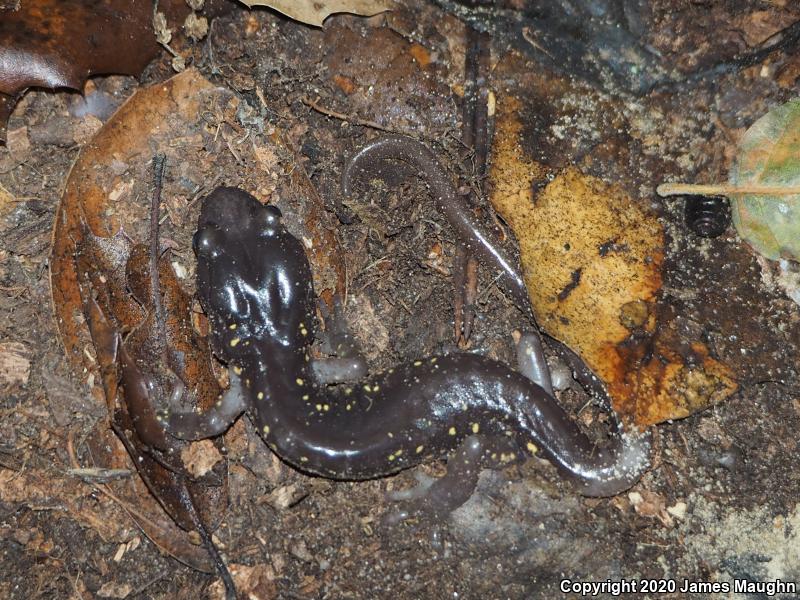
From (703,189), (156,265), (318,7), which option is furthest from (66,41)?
(703,189)

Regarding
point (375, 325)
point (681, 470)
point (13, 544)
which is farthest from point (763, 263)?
point (13, 544)

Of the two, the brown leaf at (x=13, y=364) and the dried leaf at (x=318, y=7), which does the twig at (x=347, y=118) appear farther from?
the brown leaf at (x=13, y=364)

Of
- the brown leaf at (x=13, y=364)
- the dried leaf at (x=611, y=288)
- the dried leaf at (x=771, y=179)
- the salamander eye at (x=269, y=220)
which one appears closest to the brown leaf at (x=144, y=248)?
the salamander eye at (x=269, y=220)

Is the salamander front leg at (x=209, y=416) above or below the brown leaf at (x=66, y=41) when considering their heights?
below

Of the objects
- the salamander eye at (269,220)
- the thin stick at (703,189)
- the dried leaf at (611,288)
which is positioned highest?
the thin stick at (703,189)

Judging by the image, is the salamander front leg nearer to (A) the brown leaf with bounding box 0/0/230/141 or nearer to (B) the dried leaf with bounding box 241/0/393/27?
(A) the brown leaf with bounding box 0/0/230/141
